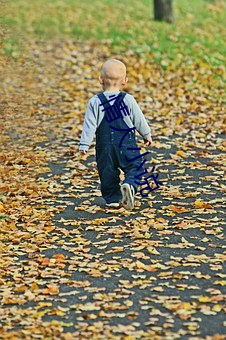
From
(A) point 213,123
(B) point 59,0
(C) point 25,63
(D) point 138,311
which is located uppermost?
(B) point 59,0

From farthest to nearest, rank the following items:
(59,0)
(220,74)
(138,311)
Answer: (59,0) < (220,74) < (138,311)

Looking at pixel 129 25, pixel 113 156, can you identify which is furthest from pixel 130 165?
pixel 129 25

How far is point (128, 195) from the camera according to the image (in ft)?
24.4

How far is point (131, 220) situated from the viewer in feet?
24.5

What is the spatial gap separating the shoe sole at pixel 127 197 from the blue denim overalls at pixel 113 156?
0.62ft

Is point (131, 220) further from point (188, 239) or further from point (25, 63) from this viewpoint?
point (25, 63)

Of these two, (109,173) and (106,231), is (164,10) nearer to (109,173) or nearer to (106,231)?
(109,173)

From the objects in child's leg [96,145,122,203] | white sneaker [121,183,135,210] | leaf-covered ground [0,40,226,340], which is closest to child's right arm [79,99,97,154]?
child's leg [96,145,122,203]

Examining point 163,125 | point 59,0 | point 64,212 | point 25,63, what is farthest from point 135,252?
point 59,0

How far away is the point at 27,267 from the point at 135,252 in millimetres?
913

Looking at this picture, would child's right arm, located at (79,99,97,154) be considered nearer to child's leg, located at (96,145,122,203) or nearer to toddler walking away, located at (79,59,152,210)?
toddler walking away, located at (79,59,152,210)

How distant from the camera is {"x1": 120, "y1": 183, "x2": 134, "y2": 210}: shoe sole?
7424 millimetres

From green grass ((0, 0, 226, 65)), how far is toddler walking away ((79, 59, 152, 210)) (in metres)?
7.85

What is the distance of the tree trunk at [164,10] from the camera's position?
59.9 feet
